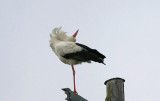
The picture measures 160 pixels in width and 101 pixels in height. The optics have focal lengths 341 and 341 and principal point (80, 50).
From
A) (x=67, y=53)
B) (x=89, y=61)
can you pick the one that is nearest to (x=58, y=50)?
(x=67, y=53)

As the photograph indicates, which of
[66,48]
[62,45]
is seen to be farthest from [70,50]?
[62,45]

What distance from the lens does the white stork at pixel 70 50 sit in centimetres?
586

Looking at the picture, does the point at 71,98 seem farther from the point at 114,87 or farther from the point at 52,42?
the point at 52,42

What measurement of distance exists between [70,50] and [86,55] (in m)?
0.40

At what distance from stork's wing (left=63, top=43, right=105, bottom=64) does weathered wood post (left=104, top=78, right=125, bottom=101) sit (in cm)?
187

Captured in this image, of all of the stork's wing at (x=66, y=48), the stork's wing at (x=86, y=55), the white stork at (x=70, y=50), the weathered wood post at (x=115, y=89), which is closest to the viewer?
the weathered wood post at (x=115, y=89)

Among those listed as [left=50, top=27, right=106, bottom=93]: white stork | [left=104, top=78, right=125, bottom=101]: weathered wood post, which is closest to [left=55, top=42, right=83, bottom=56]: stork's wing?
[left=50, top=27, right=106, bottom=93]: white stork

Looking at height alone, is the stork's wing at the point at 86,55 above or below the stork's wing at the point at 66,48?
below

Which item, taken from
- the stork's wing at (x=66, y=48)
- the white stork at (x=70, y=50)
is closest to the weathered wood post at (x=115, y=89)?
the white stork at (x=70, y=50)

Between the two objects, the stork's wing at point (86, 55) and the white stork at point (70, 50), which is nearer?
the stork's wing at point (86, 55)

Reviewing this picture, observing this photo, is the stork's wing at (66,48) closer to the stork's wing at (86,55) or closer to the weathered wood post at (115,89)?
the stork's wing at (86,55)

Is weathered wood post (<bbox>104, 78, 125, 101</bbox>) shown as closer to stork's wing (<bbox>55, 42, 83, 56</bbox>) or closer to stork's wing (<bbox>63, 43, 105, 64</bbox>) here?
stork's wing (<bbox>63, 43, 105, 64</bbox>)

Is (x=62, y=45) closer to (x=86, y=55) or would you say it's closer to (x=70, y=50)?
(x=70, y=50)

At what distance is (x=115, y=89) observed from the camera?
3.74 meters
